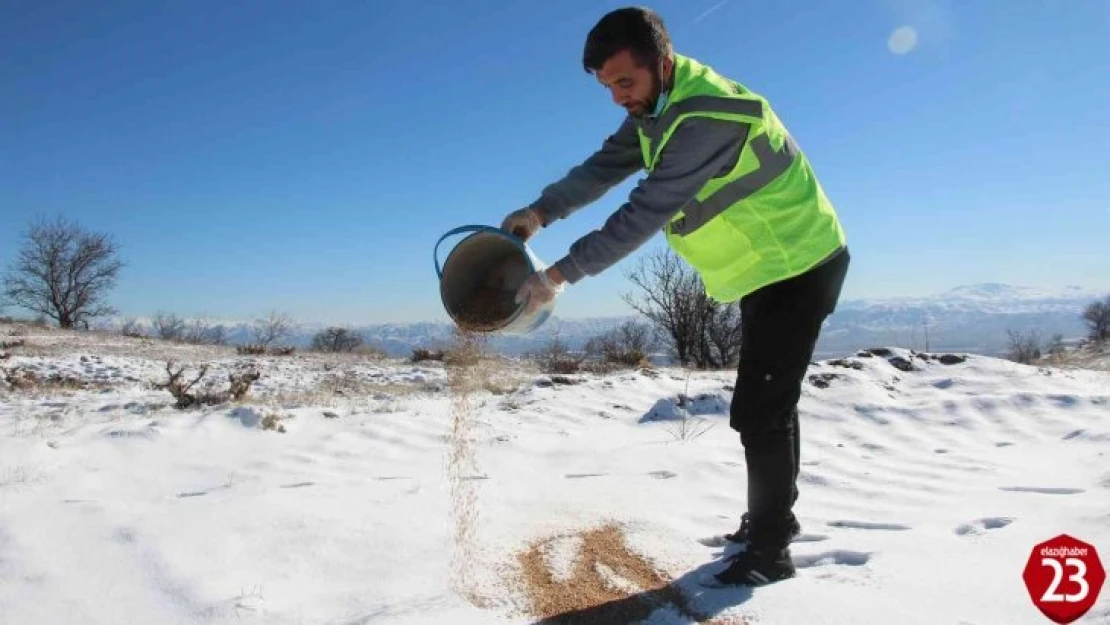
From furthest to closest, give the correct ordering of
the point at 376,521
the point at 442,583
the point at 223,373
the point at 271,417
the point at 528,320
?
the point at 223,373 → the point at 271,417 → the point at 376,521 → the point at 528,320 → the point at 442,583

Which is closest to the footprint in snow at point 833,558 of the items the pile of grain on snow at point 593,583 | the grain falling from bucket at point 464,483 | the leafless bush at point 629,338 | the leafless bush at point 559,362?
the pile of grain on snow at point 593,583

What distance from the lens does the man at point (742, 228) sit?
1870 millimetres

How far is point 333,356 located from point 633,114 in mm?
10330

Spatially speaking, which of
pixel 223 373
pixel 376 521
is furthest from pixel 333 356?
pixel 376 521

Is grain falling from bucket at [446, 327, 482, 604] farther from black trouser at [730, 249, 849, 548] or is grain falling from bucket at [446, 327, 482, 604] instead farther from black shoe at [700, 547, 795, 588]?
black trouser at [730, 249, 849, 548]

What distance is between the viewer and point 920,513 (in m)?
2.80

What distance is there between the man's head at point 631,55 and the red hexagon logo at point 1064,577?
5.63ft

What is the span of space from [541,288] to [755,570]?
42.9 inches

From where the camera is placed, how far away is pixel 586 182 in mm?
2658

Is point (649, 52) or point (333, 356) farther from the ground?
point (649, 52)

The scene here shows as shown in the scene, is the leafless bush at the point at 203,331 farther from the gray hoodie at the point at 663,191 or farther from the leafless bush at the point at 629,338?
the gray hoodie at the point at 663,191

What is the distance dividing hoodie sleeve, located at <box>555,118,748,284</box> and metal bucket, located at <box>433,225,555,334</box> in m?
0.47

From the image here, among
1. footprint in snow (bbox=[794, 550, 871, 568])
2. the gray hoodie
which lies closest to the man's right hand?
the gray hoodie

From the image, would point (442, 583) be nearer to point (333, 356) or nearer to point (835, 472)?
point (835, 472)
